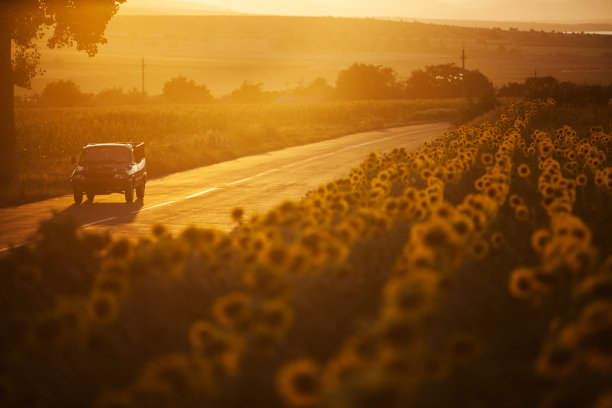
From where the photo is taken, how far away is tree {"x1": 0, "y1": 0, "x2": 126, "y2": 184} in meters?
24.3

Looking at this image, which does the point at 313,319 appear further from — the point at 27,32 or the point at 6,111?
the point at 27,32

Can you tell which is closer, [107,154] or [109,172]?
[109,172]

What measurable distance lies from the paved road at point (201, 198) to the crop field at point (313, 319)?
4151mm

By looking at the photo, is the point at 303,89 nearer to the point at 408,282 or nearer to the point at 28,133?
the point at 28,133

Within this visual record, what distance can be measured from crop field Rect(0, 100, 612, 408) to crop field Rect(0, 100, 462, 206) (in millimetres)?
15859

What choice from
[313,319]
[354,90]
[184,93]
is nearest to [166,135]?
[313,319]

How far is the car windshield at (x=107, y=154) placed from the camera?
71.0 ft

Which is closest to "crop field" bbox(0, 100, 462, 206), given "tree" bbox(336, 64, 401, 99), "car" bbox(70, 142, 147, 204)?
"car" bbox(70, 142, 147, 204)

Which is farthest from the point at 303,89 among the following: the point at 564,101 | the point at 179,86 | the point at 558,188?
the point at 558,188

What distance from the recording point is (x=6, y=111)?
24750 millimetres

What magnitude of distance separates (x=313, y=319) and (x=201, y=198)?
1611 centimetres

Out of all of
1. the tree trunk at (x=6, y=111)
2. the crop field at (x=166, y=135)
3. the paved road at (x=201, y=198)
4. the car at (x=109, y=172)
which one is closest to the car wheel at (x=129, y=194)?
the car at (x=109, y=172)

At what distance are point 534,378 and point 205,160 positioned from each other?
2917 cm

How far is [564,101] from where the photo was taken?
1606 inches
